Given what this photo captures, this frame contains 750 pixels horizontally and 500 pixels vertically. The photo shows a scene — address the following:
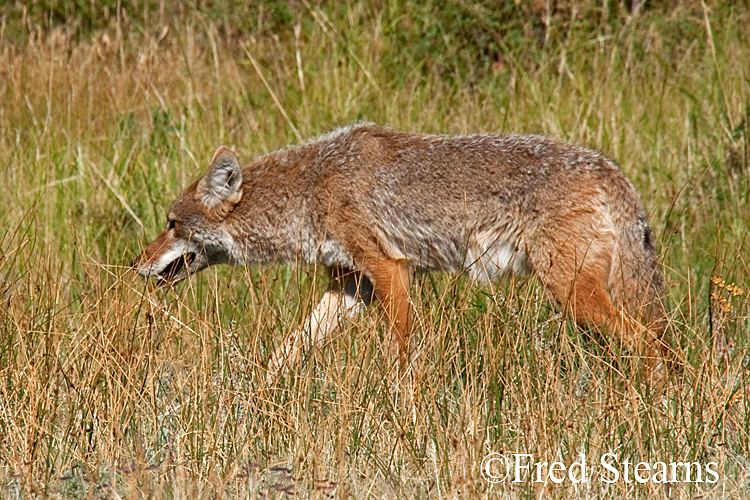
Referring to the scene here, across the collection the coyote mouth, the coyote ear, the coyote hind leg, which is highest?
the coyote ear

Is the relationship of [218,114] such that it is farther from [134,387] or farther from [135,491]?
[135,491]

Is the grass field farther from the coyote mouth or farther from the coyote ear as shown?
the coyote ear

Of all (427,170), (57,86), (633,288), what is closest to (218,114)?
(57,86)

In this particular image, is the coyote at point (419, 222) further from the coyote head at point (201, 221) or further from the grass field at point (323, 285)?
the grass field at point (323, 285)

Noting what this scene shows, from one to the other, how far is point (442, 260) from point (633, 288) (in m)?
1.14

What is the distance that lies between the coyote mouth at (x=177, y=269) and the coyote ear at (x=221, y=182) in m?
0.37

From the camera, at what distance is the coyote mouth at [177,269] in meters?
5.74

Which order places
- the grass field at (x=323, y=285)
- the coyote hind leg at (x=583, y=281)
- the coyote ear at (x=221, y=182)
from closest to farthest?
the grass field at (x=323, y=285) → the coyote hind leg at (x=583, y=281) → the coyote ear at (x=221, y=182)

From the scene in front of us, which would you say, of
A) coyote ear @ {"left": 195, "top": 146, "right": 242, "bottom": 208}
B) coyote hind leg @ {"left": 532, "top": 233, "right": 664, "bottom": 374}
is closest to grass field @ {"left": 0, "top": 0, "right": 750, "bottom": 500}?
coyote hind leg @ {"left": 532, "top": 233, "right": 664, "bottom": 374}

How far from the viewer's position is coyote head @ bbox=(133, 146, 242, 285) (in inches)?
226

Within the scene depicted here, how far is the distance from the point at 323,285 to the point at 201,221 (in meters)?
0.97

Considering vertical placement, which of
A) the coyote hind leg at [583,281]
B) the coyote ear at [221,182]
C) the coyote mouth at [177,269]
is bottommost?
the coyote mouth at [177,269]

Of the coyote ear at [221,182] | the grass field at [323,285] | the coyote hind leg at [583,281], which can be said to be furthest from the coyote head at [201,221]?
the coyote hind leg at [583,281]

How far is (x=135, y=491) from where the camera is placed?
10.3ft
